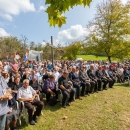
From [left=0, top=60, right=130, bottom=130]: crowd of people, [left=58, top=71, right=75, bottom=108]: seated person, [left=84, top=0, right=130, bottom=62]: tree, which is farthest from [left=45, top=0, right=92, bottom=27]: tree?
[left=84, top=0, right=130, bottom=62]: tree

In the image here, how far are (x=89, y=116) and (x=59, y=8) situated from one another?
4.24 metres

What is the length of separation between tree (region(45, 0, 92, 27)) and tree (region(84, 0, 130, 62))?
16.1 meters

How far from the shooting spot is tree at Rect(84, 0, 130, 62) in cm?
1723

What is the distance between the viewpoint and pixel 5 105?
3439 millimetres

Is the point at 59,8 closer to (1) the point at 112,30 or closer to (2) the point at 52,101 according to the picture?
(2) the point at 52,101

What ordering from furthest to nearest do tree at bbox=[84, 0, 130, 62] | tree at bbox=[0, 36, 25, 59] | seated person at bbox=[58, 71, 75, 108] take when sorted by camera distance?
tree at bbox=[0, 36, 25, 59], tree at bbox=[84, 0, 130, 62], seated person at bbox=[58, 71, 75, 108]

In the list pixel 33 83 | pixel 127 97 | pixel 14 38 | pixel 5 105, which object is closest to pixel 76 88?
pixel 33 83

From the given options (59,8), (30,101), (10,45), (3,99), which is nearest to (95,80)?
(30,101)

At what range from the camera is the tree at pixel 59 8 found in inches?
84.7

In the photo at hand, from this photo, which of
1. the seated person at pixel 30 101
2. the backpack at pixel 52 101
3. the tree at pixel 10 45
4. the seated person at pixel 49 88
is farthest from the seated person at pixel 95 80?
the tree at pixel 10 45

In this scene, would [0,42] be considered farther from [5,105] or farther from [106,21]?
[5,105]

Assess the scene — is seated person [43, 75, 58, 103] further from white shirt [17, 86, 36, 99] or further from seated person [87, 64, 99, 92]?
seated person [87, 64, 99, 92]

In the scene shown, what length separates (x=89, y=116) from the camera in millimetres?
5488

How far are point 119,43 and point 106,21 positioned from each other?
286cm
